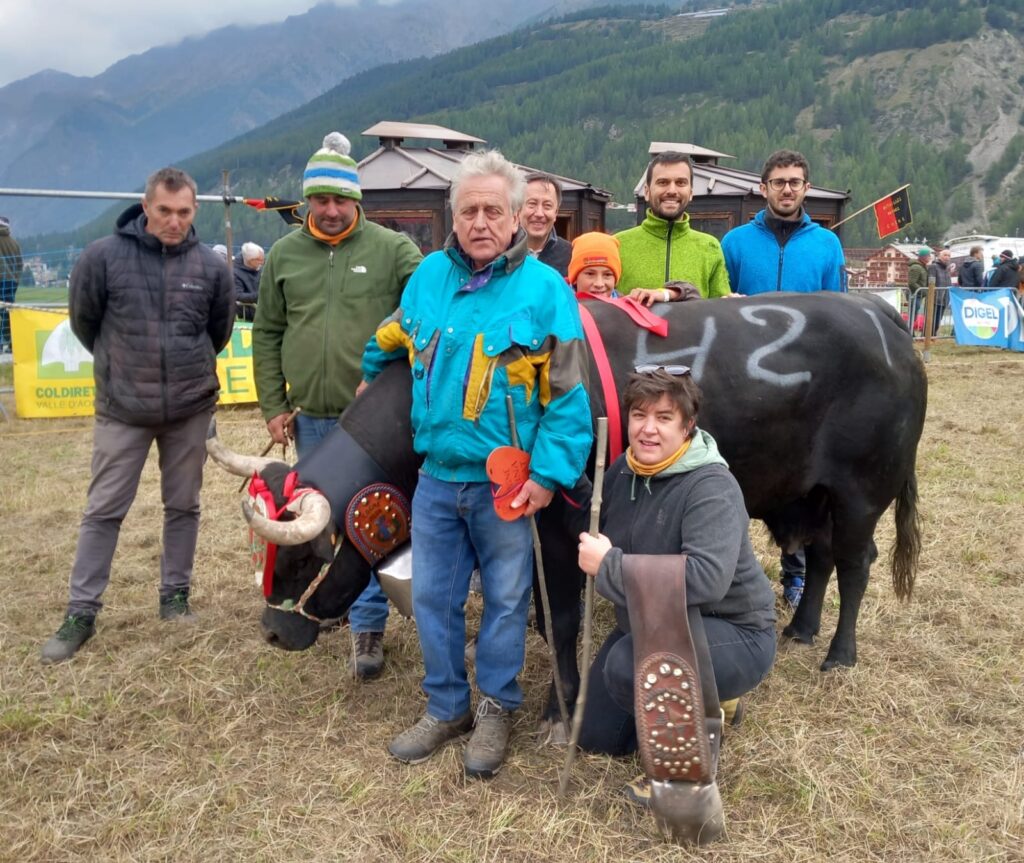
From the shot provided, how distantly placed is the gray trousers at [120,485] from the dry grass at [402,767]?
30cm

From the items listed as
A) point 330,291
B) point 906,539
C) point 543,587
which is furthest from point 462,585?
point 906,539

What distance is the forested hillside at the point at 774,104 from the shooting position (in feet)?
228

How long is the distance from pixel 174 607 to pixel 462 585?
6.29 ft

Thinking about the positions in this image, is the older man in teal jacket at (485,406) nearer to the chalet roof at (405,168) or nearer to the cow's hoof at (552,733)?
the cow's hoof at (552,733)

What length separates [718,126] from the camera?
75.9 meters

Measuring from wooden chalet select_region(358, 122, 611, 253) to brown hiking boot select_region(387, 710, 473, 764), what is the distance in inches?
427

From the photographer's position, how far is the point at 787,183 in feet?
12.7

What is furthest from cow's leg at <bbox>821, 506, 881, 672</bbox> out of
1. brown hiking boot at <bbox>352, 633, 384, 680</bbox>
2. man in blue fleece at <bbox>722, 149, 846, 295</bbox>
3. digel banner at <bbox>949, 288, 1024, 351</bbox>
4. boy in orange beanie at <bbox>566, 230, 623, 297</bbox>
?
digel banner at <bbox>949, 288, 1024, 351</bbox>

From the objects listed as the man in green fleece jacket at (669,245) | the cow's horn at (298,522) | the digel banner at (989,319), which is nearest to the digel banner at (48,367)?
the man in green fleece jacket at (669,245)

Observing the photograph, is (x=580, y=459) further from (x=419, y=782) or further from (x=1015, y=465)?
(x=1015, y=465)

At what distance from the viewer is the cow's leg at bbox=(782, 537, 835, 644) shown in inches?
151

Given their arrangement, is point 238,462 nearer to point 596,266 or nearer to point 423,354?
point 423,354

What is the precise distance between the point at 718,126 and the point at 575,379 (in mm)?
80183

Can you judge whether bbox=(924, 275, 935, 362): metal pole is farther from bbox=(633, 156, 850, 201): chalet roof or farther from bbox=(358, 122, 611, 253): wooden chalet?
bbox=(358, 122, 611, 253): wooden chalet
